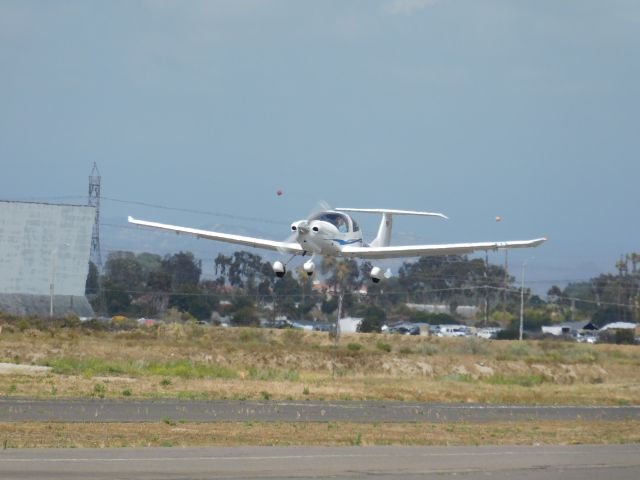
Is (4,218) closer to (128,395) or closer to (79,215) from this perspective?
(79,215)

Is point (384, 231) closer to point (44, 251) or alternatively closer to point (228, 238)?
point (228, 238)

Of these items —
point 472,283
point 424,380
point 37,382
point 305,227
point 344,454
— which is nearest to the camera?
point 344,454

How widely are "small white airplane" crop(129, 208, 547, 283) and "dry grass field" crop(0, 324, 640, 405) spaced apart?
4.74 m

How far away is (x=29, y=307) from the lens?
287ft

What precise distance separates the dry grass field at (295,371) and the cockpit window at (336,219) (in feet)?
18.9

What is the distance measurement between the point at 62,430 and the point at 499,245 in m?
28.7

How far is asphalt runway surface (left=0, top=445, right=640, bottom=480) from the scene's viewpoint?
1639 centimetres

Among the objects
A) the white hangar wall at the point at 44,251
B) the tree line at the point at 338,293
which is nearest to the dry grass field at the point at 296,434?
the tree line at the point at 338,293

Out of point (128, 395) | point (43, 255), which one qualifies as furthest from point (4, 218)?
point (128, 395)

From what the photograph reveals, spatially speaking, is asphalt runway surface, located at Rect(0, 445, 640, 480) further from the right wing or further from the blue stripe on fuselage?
the right wing

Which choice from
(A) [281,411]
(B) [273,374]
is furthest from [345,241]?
(A) [281,411]

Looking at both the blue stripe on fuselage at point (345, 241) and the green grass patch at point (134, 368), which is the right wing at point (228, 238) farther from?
the green grass patch at point (134, 368)

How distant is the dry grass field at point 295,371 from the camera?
120 feet

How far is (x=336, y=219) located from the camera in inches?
1740
